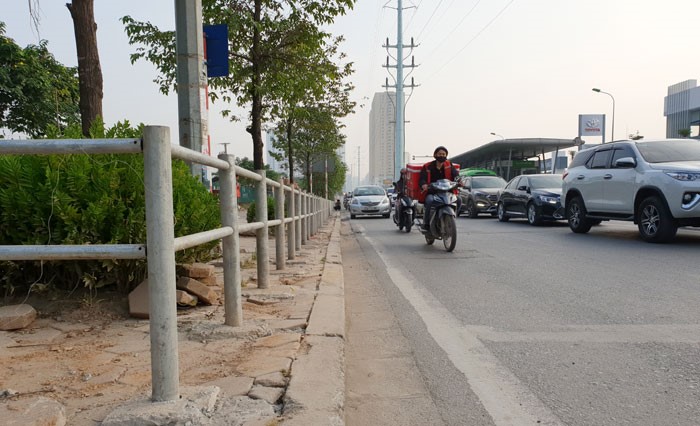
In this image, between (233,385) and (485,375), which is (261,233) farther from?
(485,375)

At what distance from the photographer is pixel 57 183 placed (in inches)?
141

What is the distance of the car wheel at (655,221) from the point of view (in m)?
8.81

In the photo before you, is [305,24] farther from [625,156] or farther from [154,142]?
[154,142]

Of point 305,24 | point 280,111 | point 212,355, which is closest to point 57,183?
point 212,355

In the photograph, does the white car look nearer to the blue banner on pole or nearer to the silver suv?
the silver suv

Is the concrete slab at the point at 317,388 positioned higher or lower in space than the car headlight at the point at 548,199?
lower

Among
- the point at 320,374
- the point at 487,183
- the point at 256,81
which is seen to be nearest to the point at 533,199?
the point at 487,183

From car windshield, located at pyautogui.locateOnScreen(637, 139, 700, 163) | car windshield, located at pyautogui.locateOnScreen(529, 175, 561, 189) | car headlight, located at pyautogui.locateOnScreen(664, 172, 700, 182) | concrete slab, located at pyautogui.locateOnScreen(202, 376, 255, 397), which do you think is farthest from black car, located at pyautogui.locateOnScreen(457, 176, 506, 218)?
concrete slab, located at pyautogui.locateOnScreen(202, 376, 255, 397)

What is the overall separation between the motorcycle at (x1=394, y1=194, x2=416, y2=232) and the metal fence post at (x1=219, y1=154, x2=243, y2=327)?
34.9ft

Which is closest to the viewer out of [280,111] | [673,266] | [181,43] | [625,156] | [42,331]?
[42,331]

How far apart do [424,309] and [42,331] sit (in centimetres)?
287

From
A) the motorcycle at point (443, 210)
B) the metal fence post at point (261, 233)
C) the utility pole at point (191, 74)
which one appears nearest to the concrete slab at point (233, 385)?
the metal fence post at point (261, 233)

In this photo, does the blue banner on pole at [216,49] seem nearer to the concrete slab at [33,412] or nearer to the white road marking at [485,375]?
the white road marking at [485,375]

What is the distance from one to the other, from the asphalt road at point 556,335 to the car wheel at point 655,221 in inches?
38.4
